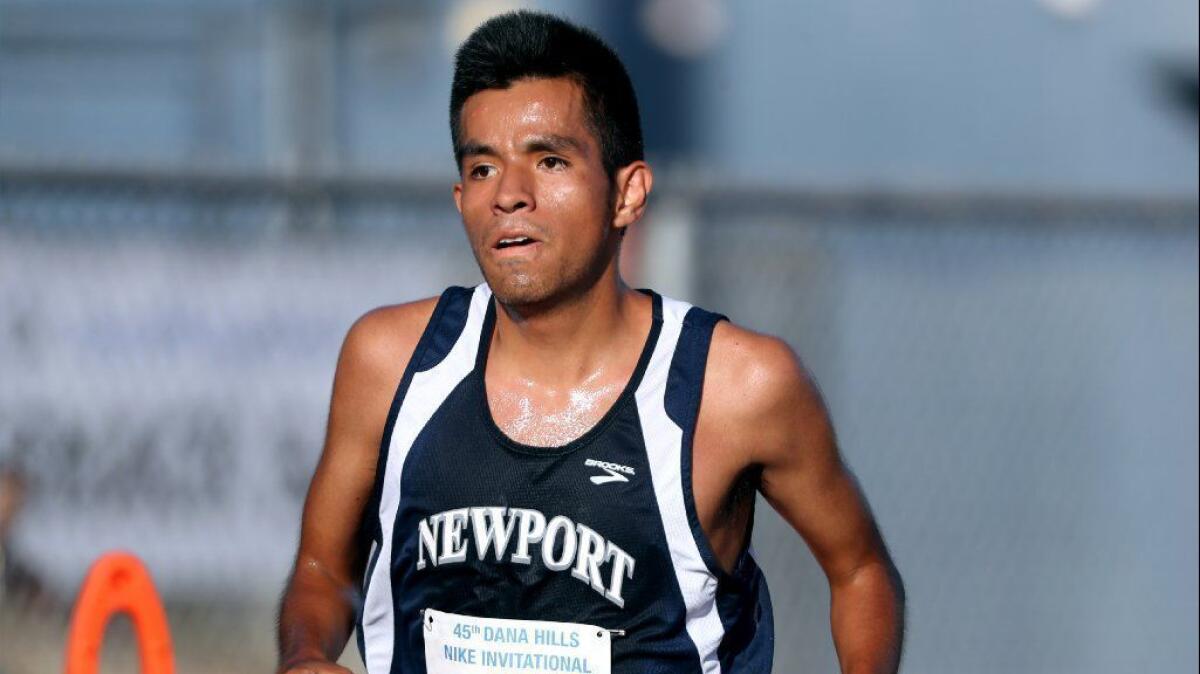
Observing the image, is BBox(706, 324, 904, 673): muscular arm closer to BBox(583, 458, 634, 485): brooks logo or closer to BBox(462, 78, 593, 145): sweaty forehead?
BBox(583, 458, 634, 485): brooks logo

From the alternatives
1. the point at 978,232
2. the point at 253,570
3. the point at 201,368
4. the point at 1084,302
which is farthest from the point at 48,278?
the point at 1084,302

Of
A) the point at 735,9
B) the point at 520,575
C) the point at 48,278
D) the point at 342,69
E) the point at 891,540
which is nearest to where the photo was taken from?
the point at 520,575

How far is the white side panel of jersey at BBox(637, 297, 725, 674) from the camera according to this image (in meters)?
3.06

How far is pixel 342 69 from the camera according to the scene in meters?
9.01

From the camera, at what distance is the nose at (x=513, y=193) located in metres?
3.01

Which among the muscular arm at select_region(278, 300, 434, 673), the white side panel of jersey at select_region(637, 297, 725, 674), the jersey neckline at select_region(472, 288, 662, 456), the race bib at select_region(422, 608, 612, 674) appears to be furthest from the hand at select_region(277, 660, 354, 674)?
the white side panel of jersey at select_region(637, 297, 725, 674)

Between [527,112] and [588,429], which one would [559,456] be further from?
[527,112]

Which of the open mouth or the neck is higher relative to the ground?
the open mouth

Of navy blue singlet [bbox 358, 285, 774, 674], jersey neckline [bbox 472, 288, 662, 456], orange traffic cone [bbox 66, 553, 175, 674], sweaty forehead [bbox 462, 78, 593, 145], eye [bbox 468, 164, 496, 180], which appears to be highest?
sweaty forehead [bbox 462, 78, 593, 145]

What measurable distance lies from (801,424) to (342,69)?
629cm

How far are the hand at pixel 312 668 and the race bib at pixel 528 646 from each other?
0.84 ft

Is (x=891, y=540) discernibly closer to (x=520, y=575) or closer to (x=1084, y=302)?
(x=1084, y=302)

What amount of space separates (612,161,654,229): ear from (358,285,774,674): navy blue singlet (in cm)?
22

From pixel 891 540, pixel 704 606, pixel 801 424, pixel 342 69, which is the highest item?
pixel 342 69
